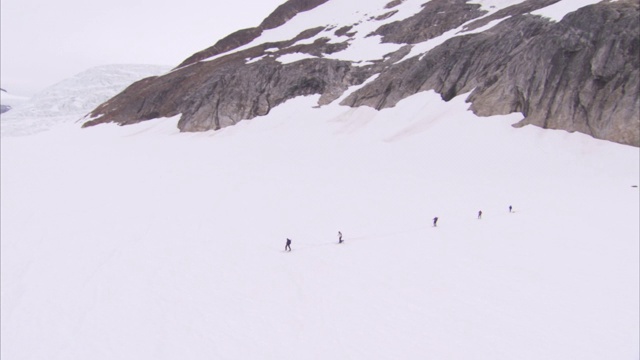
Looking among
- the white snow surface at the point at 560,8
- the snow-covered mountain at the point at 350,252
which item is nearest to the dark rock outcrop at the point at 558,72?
the white snow surface at the point at 560,8

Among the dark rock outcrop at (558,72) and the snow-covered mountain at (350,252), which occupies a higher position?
the dark rock outcrop at (558,72)

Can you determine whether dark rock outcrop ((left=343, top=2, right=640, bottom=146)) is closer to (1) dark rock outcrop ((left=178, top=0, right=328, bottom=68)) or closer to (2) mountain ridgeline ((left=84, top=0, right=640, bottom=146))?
(2) mountain ridgeline ((left=84, top=0, right=640, bottom=146))

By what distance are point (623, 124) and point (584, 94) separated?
4.63 m

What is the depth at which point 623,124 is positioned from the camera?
2838cm

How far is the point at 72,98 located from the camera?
132 meters

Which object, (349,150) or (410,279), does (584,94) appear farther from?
(410,279)

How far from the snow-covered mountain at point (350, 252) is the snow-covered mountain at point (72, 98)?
290 feet

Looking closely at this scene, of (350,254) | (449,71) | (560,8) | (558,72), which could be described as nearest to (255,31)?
(449,71)

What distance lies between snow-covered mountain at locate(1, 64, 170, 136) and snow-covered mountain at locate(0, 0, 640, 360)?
88.4 metres

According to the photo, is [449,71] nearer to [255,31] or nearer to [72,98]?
[255,31]

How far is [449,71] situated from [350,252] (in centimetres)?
3452

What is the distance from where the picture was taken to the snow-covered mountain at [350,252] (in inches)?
466

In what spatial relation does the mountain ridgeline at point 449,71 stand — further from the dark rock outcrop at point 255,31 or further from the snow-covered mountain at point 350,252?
the dark rock outcrop at point 255,31

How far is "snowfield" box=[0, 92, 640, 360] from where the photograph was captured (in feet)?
38.8
